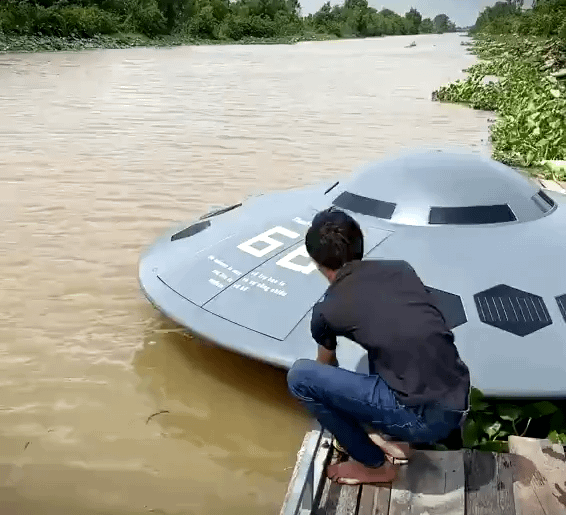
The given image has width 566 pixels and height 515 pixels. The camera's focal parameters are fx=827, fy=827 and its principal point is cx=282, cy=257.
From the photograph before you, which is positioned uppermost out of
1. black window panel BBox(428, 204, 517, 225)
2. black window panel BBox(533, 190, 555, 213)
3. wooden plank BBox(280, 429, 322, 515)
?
black window panel BBox(428, 204, 517, 225)

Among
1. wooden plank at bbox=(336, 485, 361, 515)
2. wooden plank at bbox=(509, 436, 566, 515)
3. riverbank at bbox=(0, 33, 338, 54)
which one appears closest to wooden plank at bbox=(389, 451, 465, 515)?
wooden plank at bbox=(336, 485, 361, 515)

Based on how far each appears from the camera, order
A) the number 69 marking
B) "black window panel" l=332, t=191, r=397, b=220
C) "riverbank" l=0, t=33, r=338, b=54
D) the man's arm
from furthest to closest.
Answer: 1. "riverbank" l=0, t=33, r=338, b=54
2. "black window panel" l=332, t=191, r=397, b=220
3. the number 69 marking
4. the man's arm

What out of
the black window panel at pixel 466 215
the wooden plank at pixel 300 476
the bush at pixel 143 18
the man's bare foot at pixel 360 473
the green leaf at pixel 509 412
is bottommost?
the bush at pixel 143 18

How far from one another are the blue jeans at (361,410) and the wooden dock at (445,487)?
0.60 feet

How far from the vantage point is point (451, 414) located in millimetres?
3498

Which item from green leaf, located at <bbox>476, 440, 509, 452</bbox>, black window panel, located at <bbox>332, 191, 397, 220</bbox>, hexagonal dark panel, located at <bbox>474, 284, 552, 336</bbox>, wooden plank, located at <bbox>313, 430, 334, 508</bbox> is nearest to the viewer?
wooden plank, located at <bbox>313, 430, 334, 508</bbox>

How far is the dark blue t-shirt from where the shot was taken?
339 centimetres

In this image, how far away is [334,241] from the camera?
3461mm

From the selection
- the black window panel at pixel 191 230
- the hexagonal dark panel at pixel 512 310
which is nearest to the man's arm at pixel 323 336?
the hexagonal dark panel at pixel 512 310

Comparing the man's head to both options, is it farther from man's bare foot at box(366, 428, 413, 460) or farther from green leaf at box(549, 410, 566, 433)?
green leaf at box(549, 410, 566, 433)

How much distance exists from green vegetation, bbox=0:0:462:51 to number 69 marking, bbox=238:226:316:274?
43716 millimetres

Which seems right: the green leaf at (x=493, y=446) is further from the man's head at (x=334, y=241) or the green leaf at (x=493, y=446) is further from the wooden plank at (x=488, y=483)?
the man's head at (x=334, y=241)

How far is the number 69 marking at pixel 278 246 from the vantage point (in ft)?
19.0

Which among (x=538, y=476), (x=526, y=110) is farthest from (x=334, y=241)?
(x=526, y=110)
